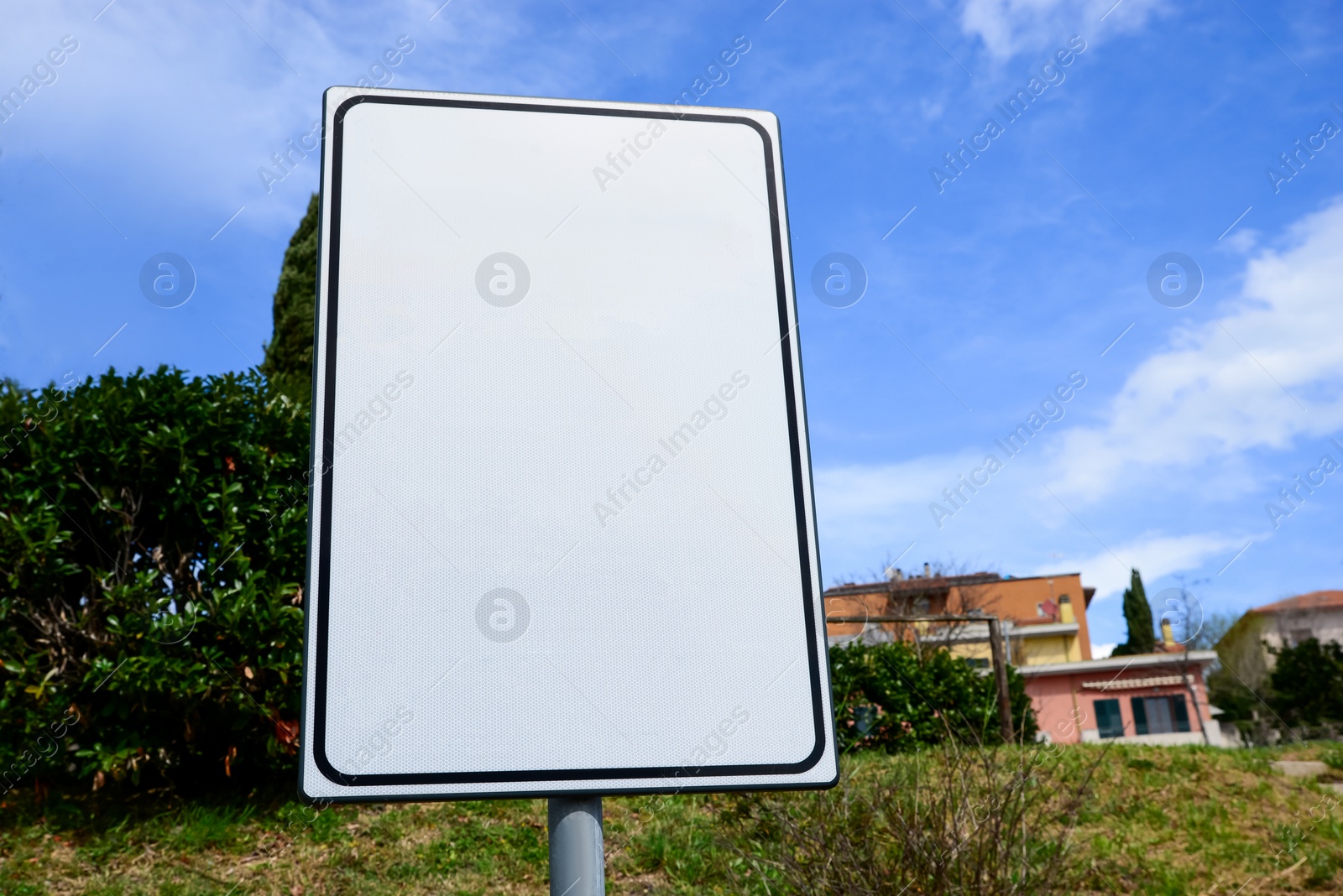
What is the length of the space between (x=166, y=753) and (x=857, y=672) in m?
5.84

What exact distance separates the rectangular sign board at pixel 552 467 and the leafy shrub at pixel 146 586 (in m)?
4.12

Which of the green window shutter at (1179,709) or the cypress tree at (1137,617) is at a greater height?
the cypress tree at (1137,617)

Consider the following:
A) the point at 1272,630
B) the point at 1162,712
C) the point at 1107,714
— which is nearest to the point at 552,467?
the point at 1107,714

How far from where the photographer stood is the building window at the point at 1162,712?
29.9m

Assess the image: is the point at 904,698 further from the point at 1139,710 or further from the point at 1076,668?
the point at 1139,710

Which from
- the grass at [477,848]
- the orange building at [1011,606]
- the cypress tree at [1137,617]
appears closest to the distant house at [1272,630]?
the cypress tree at [1137,617]

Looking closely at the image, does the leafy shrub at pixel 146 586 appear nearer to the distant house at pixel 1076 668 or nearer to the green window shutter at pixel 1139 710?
the distant house at pixel 1076 668

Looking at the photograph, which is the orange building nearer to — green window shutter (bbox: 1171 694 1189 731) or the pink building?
the pink building

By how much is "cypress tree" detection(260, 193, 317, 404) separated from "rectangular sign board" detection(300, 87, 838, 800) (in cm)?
890

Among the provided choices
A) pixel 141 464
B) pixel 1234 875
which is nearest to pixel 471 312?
pixel 141 464

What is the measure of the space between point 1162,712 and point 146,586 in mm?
32711

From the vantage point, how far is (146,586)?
15.5 ft

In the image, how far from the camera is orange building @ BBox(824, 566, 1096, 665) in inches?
962

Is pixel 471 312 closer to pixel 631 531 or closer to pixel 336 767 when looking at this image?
pixel 631 531
